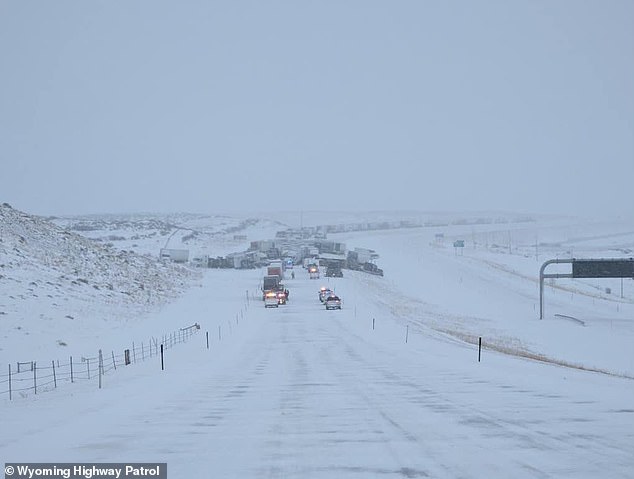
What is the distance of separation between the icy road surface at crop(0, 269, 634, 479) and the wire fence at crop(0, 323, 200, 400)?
1.21 metres

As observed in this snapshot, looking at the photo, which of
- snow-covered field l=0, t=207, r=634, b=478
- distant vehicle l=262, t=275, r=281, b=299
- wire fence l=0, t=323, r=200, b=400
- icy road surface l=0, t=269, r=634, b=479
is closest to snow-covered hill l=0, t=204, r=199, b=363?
snow-covered field l=0, t=207, r=634, b=478

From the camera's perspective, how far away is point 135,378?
22484mm

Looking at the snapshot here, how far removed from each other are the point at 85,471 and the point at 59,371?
19647 millimetres

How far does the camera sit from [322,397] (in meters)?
16.6

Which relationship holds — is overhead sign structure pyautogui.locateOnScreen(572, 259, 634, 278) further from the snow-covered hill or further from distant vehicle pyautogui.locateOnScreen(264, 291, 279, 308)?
the snow-covered hill

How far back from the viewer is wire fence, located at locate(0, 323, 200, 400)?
2184cm

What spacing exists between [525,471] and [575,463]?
0.80 m

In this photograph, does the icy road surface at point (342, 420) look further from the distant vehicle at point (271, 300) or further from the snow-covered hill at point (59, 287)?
the distant vehicle at point (271, 300)

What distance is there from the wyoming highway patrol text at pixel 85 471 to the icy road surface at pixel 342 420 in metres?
0.31

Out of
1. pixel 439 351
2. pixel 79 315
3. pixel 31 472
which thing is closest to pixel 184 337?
pixel 79 315

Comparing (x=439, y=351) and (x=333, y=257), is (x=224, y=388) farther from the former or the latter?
(x=333, y=257)

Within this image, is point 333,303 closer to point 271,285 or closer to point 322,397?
point 271,285

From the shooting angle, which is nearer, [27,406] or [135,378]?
[27,406]

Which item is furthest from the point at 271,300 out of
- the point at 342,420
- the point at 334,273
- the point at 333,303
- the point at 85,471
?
the point at 85,471
